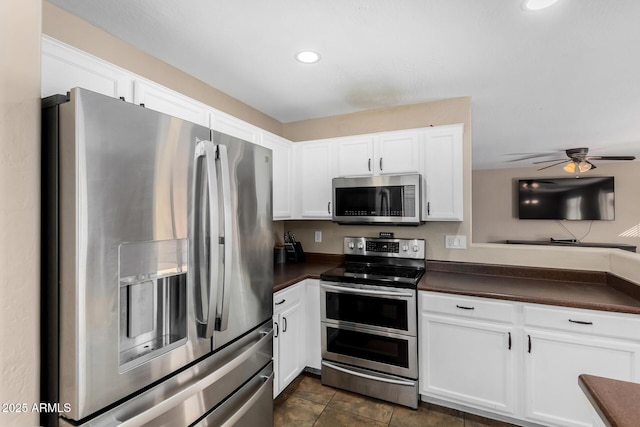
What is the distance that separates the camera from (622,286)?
6.59 feet

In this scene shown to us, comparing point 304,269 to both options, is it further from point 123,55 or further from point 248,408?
point 123,55

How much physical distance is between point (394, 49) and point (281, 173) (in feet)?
4.58

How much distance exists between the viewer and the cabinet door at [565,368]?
1.71 metres

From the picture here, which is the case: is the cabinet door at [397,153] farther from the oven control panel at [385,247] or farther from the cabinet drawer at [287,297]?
the cabinet drawer at [287,297]

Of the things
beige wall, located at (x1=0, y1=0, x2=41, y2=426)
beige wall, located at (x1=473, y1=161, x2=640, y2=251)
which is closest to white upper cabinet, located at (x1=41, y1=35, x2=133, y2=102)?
beige wall, located at (x1=0, y1=0, x2=41, y2=426)

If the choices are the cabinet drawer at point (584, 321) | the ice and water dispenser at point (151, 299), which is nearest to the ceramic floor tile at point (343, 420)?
the cabinet drawer at point (584, 321)

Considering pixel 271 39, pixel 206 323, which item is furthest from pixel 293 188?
pixel 206 323

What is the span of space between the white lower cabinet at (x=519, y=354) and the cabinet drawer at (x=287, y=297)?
930mm

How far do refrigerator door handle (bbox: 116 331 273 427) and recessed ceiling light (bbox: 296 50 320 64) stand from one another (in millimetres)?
1736

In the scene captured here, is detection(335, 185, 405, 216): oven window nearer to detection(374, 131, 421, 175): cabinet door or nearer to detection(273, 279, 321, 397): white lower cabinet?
detection(374, 131, 421, 175): cabinet door

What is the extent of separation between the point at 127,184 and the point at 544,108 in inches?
142

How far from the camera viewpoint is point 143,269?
107 cm

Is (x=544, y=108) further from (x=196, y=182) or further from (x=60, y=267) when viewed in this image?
(x=60, y=267)

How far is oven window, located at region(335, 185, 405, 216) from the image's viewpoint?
97.5 inches
